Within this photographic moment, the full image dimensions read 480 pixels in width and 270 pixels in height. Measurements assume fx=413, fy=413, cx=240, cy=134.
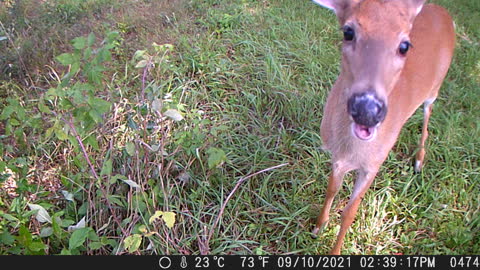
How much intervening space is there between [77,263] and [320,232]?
1584 millimetres

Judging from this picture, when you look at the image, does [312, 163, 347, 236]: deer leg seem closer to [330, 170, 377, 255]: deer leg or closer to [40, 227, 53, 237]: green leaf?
[330, 170, 377, 255]: deer leg

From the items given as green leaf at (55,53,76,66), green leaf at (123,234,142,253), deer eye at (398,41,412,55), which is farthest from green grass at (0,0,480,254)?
deer eye at (398,41,412,55)

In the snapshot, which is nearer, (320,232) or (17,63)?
(320,232)

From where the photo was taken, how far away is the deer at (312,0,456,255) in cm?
188

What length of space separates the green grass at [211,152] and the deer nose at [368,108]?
3.26 ft

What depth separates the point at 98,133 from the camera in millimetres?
3086

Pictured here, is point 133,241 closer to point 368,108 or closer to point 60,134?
point 60,134

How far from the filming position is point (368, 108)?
1773 millimetres

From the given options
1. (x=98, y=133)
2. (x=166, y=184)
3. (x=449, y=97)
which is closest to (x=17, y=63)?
(x=98, y=133)

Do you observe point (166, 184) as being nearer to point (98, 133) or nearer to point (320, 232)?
point (98, 133)

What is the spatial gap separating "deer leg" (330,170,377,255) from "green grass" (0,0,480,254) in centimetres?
19

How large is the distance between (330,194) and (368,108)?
3.86ft
